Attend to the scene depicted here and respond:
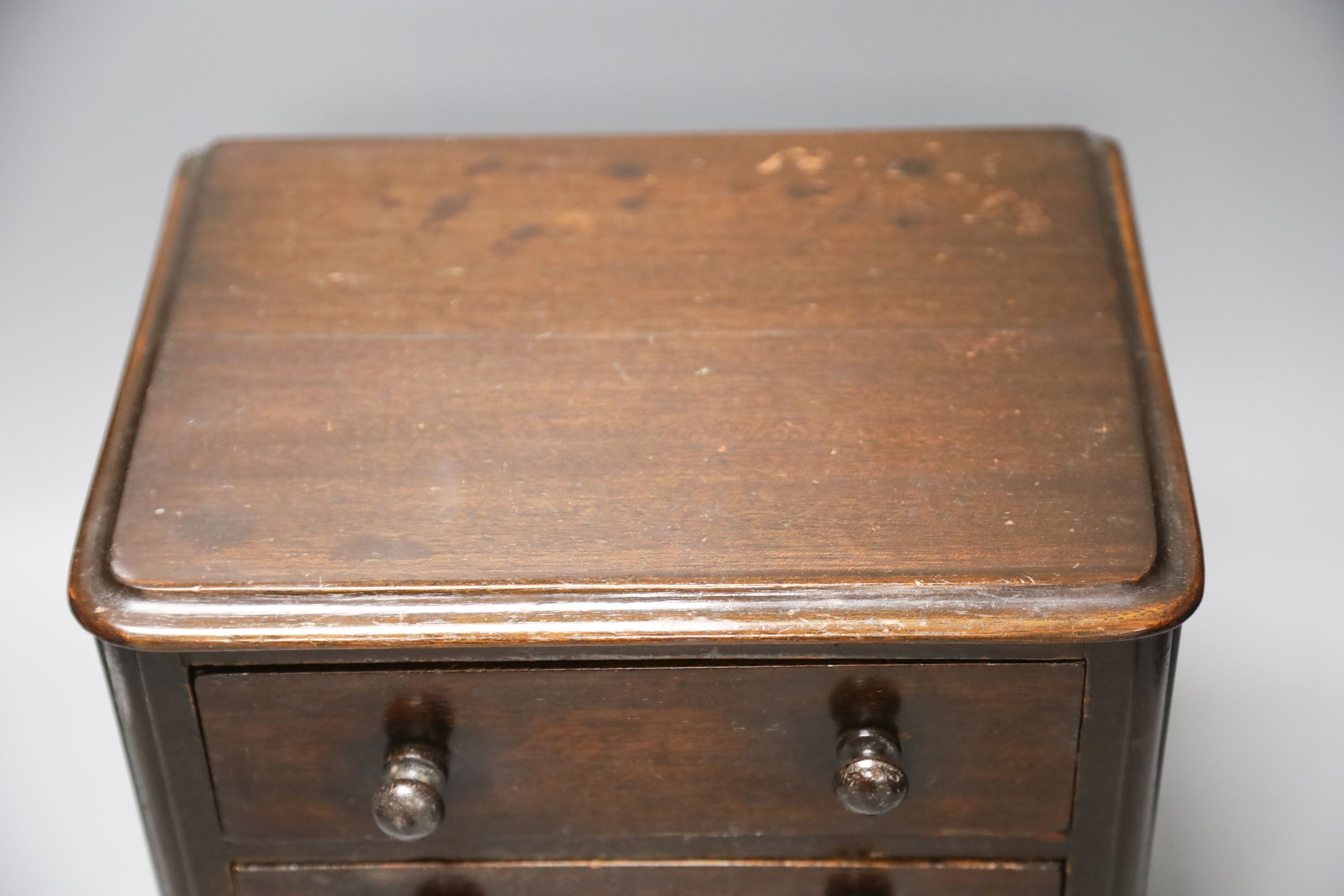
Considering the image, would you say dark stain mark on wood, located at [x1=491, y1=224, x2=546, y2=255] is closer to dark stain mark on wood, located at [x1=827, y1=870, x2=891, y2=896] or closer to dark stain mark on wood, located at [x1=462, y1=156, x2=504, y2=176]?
dark stain mark on wood, located at [x1=462, y1=156, x2=504, y2=176]

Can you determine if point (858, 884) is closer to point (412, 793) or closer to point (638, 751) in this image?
point (638, 751)

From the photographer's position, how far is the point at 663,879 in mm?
1317

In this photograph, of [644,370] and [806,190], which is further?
[806,190]

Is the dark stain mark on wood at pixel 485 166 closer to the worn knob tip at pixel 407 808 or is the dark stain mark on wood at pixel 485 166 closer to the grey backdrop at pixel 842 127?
the grey backdrop at pixel 842 127

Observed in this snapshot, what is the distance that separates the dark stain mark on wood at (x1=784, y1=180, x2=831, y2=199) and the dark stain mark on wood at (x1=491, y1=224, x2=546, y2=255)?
234mm

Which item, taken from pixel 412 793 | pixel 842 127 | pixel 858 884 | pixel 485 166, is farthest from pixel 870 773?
pixel 842 127

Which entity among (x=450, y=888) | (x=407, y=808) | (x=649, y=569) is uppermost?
(x=649, y=569)

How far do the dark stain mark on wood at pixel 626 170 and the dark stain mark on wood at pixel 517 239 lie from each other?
0.35ft

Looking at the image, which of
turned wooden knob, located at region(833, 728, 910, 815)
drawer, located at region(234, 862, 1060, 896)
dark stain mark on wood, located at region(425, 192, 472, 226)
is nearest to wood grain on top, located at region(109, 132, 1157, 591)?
dark stain mark on wood, located at region(425, 192, 472, 226)

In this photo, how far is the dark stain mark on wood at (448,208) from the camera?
1.51 meters

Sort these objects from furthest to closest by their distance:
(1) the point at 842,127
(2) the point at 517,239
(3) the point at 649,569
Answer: (1) the point at 842,127 < (2) the point at 517,239 < (3) the point at 649,569

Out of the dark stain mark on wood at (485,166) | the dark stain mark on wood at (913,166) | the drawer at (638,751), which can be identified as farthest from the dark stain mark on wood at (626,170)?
the drawer at (638,751)

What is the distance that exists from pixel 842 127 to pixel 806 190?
434 mm

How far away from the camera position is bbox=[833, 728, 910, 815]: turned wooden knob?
3.92 ft
